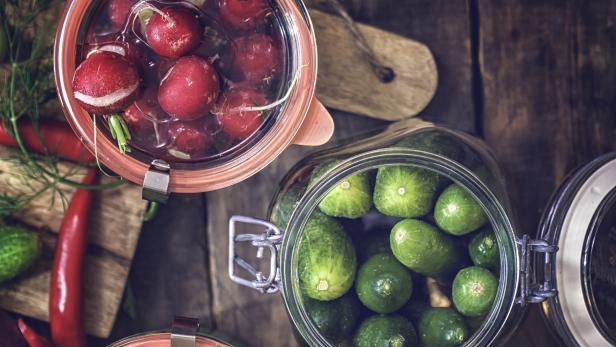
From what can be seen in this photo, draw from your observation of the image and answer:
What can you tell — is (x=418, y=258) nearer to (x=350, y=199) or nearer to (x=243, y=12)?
(x=350, y=199)

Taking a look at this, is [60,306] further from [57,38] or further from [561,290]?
[561,290]

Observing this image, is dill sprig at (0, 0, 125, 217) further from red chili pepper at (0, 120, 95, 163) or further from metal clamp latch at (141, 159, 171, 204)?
metal clamp latch at (141, 159, 171, 204)

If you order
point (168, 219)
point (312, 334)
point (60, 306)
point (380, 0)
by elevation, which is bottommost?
point (312, 334)

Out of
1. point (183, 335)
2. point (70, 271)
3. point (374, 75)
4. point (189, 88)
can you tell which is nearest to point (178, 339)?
point (183, 335)

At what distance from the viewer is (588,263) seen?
0.75m

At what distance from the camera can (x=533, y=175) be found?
92cm

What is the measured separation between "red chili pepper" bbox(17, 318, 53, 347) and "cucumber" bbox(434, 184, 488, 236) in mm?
509

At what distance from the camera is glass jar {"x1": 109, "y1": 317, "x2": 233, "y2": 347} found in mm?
A: 800

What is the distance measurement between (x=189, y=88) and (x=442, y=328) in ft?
1.11

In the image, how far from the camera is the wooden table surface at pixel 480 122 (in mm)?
904

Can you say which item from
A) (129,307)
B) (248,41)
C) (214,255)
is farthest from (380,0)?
(129,307)

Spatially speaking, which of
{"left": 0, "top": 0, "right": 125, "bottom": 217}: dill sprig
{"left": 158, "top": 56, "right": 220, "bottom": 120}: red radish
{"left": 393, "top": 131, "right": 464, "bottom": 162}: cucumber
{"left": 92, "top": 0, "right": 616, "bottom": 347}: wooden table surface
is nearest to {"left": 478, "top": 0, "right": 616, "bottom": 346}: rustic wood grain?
{"left": 92, "top": 0, "right": 616, "bottom": 347}: wooden table surface

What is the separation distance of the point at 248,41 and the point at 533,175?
1.36 ft

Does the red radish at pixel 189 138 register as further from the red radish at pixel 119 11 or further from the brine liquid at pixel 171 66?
the red radish at pixel 119 11
